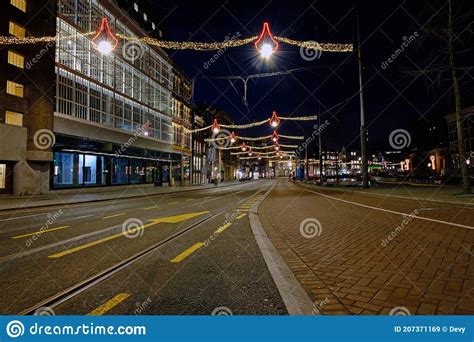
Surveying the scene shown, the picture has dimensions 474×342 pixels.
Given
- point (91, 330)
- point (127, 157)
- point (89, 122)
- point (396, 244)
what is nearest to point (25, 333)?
point (91, 330)

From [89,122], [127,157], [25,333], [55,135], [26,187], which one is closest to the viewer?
[25,333]

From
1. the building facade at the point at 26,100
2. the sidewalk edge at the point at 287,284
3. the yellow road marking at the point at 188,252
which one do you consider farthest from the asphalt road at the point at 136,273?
the building facade at the point at 26,100

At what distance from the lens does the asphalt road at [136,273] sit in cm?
348

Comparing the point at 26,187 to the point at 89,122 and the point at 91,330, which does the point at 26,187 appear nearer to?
the point at 89,122

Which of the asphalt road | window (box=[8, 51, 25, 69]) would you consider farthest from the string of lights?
window (box=[8, 51, 25, 69])


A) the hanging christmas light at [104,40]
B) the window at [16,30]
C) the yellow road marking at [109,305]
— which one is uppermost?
the window at [16,30]

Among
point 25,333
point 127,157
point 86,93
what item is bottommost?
point 25,333

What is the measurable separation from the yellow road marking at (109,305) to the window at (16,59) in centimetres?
2605

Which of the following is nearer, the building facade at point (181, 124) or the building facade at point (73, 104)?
the building facade at point (73, 104)

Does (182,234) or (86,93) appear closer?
(182,234)

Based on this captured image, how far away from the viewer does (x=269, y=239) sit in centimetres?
708

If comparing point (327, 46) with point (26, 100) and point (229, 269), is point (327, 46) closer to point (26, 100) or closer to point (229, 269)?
point (229, 269)

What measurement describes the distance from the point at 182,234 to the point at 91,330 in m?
4.94

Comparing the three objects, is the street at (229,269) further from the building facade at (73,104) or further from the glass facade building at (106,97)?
the glass facade building at (106,97)
